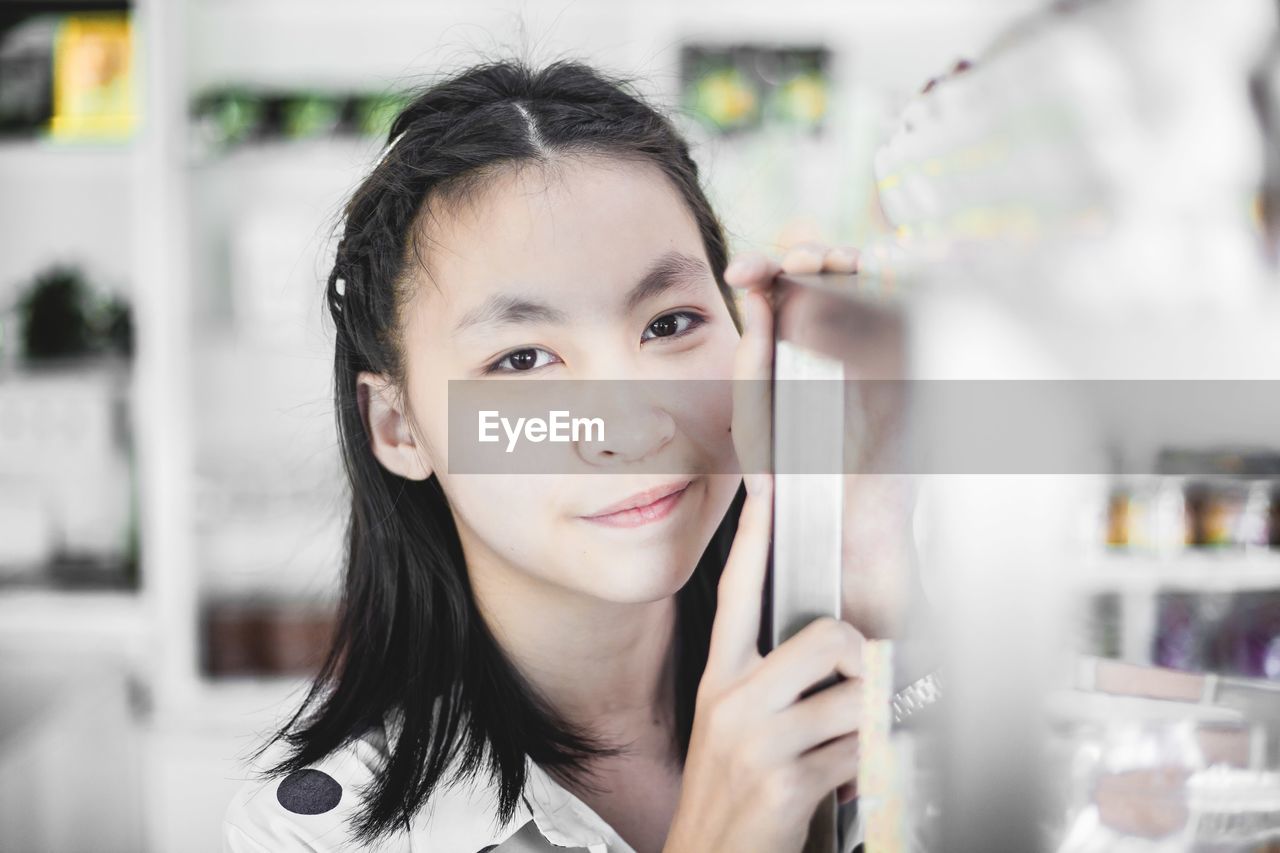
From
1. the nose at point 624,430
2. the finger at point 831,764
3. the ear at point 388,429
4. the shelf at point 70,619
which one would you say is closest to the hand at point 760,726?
the finger at point 831,764

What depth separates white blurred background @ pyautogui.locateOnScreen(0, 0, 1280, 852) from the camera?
2035mm

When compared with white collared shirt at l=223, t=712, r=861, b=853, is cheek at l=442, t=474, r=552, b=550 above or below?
above

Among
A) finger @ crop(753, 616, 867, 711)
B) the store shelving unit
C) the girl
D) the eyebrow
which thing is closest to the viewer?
finger @ crop(753, 616, 867, 711)

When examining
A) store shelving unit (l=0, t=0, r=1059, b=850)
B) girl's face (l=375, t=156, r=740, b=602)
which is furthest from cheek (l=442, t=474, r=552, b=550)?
store shelving unit (l=0, t=0, r=1059, b=850)

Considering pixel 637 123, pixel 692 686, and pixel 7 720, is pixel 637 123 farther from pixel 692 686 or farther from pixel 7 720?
pixel 7 720

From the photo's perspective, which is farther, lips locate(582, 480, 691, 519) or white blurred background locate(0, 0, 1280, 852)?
white blurred background locate(0, 0, 1280, 852)

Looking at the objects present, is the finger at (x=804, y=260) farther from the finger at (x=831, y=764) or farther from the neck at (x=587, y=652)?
the neck at (x=587, y=652)

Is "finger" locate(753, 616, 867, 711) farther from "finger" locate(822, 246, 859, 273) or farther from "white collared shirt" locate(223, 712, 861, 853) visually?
"white collared shirt" locate(223, 712, 861, 853)

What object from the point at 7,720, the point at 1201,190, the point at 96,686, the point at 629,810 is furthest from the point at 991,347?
the point at 96,686

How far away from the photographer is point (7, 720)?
176 cm

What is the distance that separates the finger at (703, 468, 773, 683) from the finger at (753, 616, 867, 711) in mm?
56

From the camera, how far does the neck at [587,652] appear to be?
2.74 ft

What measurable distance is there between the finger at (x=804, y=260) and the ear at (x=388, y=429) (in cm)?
38

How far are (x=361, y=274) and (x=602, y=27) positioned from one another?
153 centimetres
